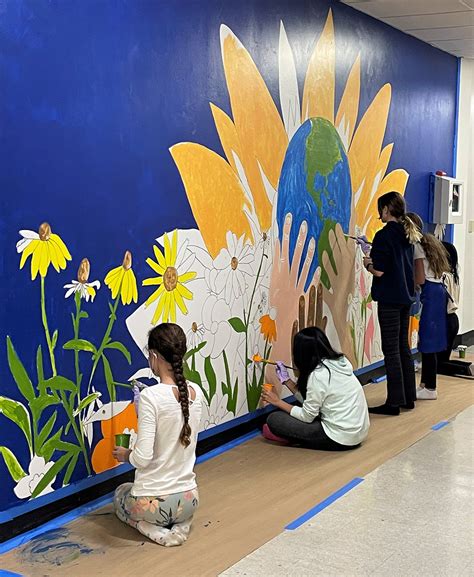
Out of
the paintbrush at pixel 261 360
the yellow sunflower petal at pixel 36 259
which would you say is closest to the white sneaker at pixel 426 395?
the paintbrush at pixel 261 360

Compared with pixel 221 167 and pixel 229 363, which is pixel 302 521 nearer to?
pixel 229 363

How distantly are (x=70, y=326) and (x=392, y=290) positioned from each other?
2667 millimetres

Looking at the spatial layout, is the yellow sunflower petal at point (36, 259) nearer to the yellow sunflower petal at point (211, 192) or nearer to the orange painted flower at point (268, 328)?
the yellow sunflower petal at point (211, 192)

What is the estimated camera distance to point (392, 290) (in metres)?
5.85

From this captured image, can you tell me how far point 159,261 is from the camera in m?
→ 4.38

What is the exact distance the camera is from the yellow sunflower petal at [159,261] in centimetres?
435

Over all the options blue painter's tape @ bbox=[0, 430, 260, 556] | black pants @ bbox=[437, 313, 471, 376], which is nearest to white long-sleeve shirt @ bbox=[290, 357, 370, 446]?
blue painter's tape @ bbox=[0, 430, 260, 556]

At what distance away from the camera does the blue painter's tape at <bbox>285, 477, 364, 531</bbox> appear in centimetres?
390

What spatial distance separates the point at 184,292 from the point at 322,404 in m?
1.08

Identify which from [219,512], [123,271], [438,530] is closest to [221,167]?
[123,271]

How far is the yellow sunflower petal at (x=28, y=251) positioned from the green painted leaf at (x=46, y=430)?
0.70 meters

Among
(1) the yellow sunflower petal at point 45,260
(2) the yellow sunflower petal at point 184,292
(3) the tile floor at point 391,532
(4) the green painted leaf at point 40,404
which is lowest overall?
(3) the tile floor at point 391,532

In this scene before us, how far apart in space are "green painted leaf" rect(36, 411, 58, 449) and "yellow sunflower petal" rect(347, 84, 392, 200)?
3.41 metres

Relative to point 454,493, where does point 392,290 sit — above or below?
above
